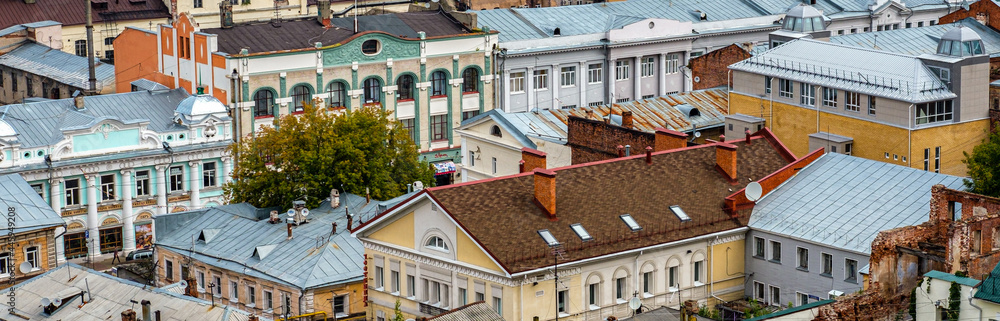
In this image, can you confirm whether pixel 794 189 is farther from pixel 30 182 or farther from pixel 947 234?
pixel 30 182

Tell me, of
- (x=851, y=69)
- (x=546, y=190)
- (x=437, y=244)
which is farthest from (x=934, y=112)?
(x=437, y=244)

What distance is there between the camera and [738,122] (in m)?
95.3

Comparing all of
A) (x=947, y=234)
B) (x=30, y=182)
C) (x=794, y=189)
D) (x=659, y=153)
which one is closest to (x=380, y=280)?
(x=659, y=153)

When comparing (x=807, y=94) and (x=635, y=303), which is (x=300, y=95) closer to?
(x=807, y=94)

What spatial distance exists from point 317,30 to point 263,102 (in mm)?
7451

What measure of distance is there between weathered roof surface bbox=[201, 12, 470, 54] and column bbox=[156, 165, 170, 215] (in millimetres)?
10676

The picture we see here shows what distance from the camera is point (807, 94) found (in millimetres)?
93812

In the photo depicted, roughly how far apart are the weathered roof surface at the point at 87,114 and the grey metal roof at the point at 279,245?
14.9 meters

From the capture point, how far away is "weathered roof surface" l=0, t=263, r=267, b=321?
6969 cm

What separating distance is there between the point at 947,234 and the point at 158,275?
4123 cm

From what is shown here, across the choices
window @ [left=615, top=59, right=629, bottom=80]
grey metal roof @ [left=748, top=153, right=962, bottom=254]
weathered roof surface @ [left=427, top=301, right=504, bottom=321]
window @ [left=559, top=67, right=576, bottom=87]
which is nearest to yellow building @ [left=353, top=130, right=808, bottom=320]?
weathered roof surface @ [left=427, top=301, right=504, bottom=321]

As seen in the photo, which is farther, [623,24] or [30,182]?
[623,24]

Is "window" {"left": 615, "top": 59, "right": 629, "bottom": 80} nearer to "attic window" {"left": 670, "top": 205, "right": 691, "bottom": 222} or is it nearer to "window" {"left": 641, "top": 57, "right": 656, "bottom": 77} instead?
"window" {"left": 641, "top": 57, "right": 656, "bottom": 77}

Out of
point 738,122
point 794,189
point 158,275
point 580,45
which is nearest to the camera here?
point 794,189
